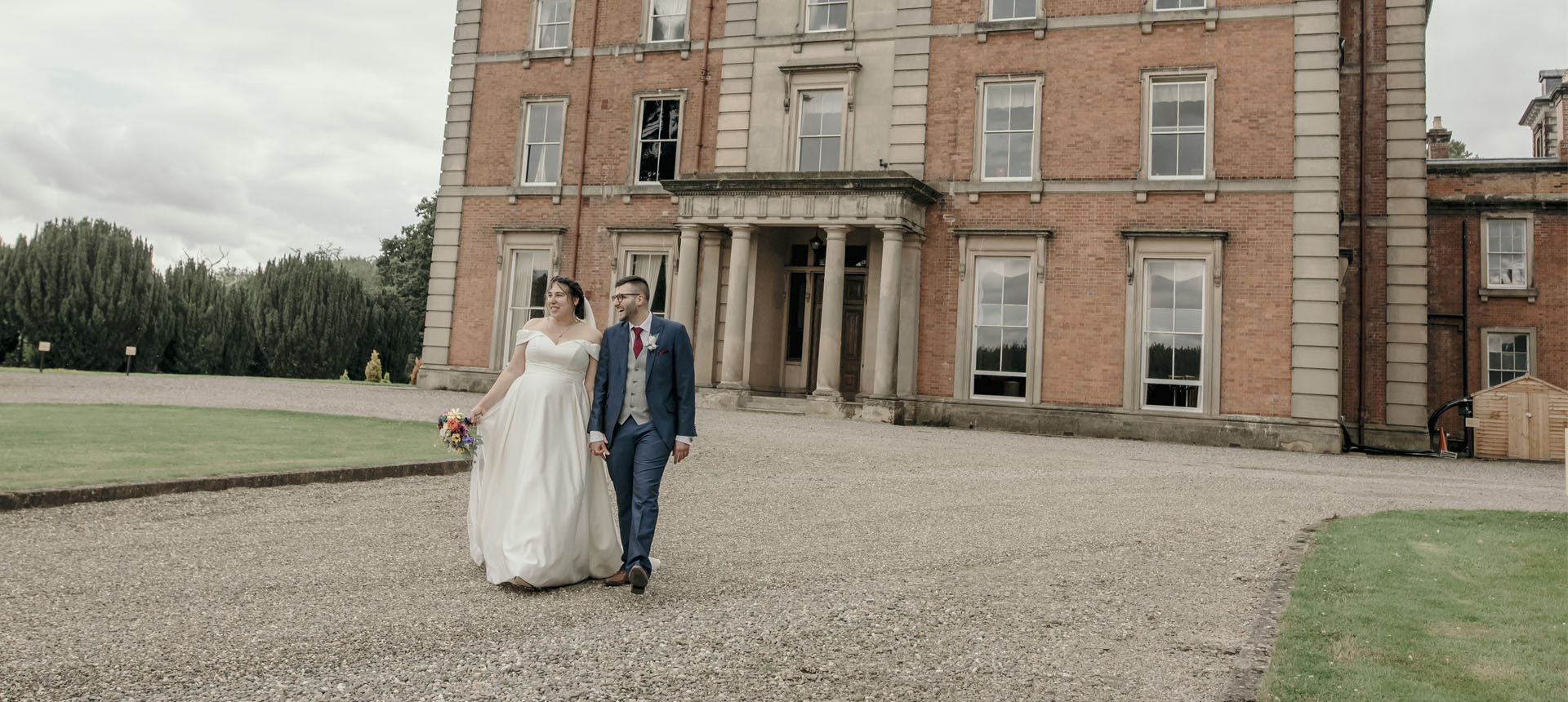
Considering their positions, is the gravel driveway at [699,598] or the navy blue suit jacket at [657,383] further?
the navy blue suit jacket at [657,383]

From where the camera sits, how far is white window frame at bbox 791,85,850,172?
852 inches

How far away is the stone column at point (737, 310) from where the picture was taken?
20.8m

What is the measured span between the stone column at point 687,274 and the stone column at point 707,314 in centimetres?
33

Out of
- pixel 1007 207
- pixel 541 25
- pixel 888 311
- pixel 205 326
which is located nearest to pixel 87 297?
pixel 205 326

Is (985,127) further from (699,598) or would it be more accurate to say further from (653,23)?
(699,598)

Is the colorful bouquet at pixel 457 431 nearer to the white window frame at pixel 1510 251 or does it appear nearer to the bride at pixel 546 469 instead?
the bride at pixel 546 469

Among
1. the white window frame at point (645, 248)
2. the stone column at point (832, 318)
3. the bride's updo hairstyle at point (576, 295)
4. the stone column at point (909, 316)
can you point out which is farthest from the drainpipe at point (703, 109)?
the bride's updo hairstyle at point (576, 295)

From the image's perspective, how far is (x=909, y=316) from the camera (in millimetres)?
20719

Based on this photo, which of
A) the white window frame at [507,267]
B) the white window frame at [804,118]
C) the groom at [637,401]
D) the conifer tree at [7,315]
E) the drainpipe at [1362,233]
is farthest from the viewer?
the conifer tree at [7,315]

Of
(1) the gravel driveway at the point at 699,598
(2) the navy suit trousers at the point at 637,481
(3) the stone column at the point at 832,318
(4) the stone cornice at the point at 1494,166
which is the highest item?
(4) the stone cornice at the point at 1494,166

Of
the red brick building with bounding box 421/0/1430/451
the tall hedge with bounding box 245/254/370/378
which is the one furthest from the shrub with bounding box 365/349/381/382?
the red brick building with bounding box 421/0/1430/451

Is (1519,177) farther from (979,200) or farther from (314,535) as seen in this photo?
(314,535)

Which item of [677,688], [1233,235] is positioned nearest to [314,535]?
[677,688]

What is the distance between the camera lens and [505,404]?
19.9 ft
